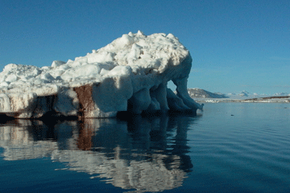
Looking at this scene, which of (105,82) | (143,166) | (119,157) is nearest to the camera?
(143,166)

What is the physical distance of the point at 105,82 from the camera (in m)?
18.5

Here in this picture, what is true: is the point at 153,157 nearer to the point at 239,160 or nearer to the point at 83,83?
the point at 239,160

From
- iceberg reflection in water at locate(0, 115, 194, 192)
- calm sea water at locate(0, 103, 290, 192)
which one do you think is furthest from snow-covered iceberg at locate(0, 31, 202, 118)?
calm sea water at locate(0, 103, 290, 192)

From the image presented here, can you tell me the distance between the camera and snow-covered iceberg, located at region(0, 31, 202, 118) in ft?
57.6

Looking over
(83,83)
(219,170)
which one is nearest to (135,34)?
(83,83)

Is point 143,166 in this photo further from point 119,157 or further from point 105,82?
point 105,82

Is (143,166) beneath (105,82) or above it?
beneath

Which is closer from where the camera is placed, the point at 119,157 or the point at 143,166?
the point at 143,166

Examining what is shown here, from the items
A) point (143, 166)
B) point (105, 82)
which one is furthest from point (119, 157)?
point (105, 82)

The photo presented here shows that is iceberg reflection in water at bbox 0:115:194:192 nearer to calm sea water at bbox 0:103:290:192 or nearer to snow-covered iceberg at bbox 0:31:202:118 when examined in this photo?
calm sea water at bbox 0:103:290:192

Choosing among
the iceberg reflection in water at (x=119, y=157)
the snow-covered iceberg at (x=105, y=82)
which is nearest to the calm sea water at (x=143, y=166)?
the iceberg reflection in water at (x=119, y=157)

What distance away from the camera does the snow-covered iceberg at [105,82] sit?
1756cm

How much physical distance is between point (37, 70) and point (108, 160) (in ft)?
63.2

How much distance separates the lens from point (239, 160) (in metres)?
6.39
